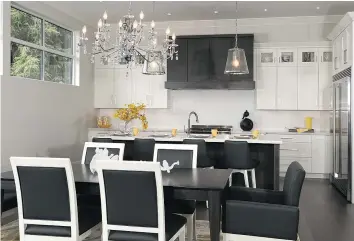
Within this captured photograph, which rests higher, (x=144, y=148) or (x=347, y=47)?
(x=347, y=47)

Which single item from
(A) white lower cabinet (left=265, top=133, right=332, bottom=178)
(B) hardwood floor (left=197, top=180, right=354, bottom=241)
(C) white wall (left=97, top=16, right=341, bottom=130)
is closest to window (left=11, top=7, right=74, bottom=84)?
(C) white wall (left=97, top=16, right=341, bottom=130)

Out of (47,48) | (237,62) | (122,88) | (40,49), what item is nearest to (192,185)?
(237,62)

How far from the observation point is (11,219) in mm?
4691

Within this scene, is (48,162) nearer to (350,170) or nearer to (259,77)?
(350,170)

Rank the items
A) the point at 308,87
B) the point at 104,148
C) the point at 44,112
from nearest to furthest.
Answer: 1. the point at 104,148
2. the point at 44,112
3. the point at 308,87

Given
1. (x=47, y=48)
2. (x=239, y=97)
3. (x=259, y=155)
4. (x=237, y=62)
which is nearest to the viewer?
(x=237, y=62)

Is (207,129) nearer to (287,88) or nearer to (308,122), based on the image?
(287,88)

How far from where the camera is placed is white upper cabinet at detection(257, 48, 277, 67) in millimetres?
7676

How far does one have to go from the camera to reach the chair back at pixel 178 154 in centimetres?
402

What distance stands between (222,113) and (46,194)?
18.2 feet

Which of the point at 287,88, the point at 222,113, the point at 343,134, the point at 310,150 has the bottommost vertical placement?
the point at 310,150

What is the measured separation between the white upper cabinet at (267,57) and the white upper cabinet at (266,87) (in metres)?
0.08

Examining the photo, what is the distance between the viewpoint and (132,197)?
9.08 feet

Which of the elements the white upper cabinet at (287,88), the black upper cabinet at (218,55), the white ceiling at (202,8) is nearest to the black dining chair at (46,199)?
the white ceiling at (202,8)
